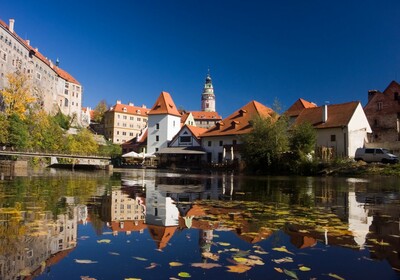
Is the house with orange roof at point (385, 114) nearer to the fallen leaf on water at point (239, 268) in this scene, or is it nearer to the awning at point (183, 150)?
the awning at point (183, 150)

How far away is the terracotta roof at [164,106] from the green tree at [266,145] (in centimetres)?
3010

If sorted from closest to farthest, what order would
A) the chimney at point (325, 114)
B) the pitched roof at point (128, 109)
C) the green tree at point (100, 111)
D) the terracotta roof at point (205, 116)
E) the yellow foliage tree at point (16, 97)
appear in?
the chimney at point (325, 114) → the yellow foliage tree at point (16, 97) → the pitched roof at point (128, 109) → the green tree at point (100, 111) → the terracotta roof at point (205, 116)

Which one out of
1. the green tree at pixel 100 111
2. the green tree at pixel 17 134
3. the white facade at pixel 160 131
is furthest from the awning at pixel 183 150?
the green tree at pixel 100 111

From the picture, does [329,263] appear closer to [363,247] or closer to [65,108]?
[363,247]

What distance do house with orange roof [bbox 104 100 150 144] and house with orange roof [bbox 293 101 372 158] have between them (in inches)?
3293

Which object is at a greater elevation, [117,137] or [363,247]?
[117,137]

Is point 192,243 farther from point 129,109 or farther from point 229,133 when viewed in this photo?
point 129,109

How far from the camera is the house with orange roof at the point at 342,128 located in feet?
140

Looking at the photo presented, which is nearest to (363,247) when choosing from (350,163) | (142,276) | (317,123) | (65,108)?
(142,276)

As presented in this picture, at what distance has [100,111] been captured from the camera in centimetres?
13262

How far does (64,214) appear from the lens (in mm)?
7508

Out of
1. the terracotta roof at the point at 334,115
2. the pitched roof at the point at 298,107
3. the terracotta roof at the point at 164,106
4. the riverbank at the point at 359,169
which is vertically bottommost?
the riverbank at the point at 359,169

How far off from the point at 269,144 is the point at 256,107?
2056 cm

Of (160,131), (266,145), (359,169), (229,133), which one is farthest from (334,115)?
(160,131)
